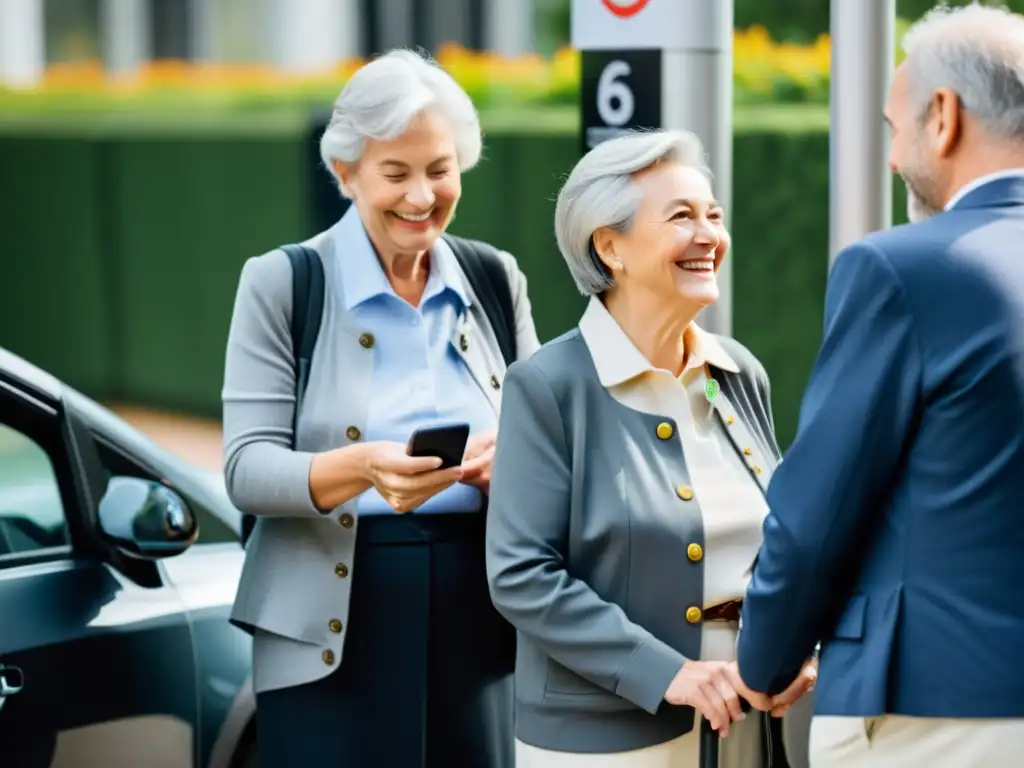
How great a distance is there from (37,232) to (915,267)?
1208 centimetres

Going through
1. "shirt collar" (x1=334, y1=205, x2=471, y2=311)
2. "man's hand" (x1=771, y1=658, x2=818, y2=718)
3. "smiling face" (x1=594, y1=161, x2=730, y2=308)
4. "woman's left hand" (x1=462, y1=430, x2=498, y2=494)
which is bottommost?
"man's hand" (x1=771, y1=658, x2=818, y2=718)

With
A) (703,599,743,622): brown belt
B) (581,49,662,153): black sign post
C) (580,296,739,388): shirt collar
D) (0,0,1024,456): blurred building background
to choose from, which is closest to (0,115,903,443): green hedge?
(0,0,1024,456): blurred building background

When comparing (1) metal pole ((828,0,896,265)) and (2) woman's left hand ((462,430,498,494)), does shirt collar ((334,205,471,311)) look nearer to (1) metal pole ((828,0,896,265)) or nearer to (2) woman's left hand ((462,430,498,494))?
(2) woman's left hand ((462,430,498,494))

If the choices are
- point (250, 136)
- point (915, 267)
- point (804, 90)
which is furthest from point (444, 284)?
point (250, 136)

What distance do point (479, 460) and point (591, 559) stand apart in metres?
0.51

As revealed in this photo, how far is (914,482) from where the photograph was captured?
8.48 feet

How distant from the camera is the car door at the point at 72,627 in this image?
12.7 feet

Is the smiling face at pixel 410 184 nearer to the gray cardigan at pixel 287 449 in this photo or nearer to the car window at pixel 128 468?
the gray cardigan at pixel 287 449

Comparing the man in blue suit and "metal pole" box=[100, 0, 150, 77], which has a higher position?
"metal pole" box=[100, 0, 150, 77]

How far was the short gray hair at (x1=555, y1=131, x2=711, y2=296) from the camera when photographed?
3133 mm

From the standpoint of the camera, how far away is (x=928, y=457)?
2566 millimetres

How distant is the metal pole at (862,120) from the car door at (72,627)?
65.0 inches

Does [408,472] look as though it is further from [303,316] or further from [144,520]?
[144,520]

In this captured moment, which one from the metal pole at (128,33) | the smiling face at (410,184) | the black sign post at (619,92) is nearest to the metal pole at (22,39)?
the metal pole at (128,33)
